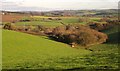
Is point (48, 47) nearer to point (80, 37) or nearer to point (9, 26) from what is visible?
point (80, 37)

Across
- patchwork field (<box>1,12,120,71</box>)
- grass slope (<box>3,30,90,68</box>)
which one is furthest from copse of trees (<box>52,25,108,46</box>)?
grass slope (<box>3,30,90,68</box>)

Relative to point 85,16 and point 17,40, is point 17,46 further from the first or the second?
point 85,16

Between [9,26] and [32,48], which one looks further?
[9,26]

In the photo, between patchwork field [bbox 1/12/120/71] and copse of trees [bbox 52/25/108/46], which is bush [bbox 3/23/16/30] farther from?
copse of trees [bbox 52/25/108/46]

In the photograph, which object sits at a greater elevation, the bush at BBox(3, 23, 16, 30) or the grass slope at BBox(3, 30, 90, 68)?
the bush at BBox(3, 23, 16, 30)

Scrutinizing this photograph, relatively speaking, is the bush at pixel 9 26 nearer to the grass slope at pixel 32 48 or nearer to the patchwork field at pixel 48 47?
the patchwork field at pixel 48 47

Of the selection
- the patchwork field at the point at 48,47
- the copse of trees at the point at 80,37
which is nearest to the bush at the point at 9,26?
Answer: the patchwork field at the point at 48,47

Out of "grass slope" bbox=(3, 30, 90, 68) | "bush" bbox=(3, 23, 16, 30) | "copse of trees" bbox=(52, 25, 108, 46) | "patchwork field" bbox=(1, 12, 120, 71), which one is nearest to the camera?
"patchwork field" bbox=(1, 12, 120, 71)

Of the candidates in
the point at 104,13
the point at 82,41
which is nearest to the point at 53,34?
the point at 82,41

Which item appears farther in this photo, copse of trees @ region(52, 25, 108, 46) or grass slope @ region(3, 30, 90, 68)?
copse of trees @ region(52, 25, 108, 46)

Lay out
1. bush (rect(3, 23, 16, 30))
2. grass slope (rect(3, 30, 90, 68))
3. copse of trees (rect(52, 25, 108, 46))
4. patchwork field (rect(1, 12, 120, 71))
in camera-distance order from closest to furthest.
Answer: patchwork field (rect(1, 12, 120, 71)) → grass slope (rect(3, 30, 90, 68)) → copse of trees (rect(52, 25, 108, 46)) → bush (rect(3, 23, 16, 30))

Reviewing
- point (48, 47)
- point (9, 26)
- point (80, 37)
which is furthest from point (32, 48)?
point (9, 26)
